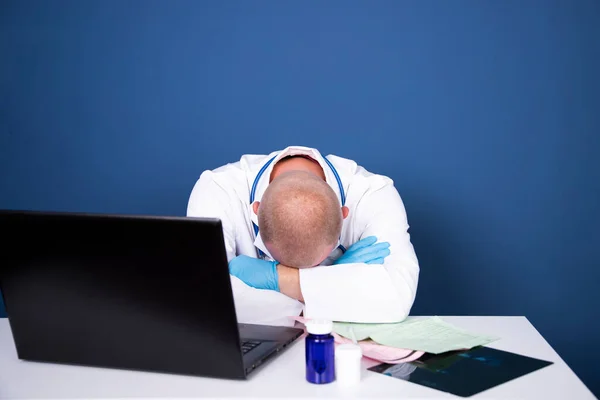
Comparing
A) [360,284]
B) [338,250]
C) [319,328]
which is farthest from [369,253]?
[319,328]

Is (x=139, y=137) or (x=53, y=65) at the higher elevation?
(x=53, y=65)

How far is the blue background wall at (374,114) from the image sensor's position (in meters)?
2.50

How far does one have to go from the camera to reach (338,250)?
1.97m

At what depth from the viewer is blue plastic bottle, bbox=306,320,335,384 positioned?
1.06 meters

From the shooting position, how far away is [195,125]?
2.60 metres

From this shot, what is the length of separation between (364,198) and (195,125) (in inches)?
38.6

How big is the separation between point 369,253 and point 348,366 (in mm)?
664

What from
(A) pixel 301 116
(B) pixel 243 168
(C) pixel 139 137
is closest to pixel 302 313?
(B) pixel 243 168

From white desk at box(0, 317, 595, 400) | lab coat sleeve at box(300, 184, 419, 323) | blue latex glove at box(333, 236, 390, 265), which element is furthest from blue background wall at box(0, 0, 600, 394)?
white desk at box(0, 317, 595, 400)

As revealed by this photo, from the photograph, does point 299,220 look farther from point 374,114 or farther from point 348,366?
point 374,114

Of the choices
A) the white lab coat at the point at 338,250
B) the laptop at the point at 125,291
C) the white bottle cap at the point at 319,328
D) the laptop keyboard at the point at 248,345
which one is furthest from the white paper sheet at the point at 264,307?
the white bottle cap at the point at 319,328

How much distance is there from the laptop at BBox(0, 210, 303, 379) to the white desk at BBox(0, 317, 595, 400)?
0.8 inches

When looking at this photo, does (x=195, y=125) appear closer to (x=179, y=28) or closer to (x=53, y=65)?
(x=179, y=28)

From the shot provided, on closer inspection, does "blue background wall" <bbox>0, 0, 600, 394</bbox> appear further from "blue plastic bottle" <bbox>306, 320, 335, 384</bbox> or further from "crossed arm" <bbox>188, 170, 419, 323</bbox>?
"blue plastic bottle" <bbox>306, 320, 335, 384</bbox>
